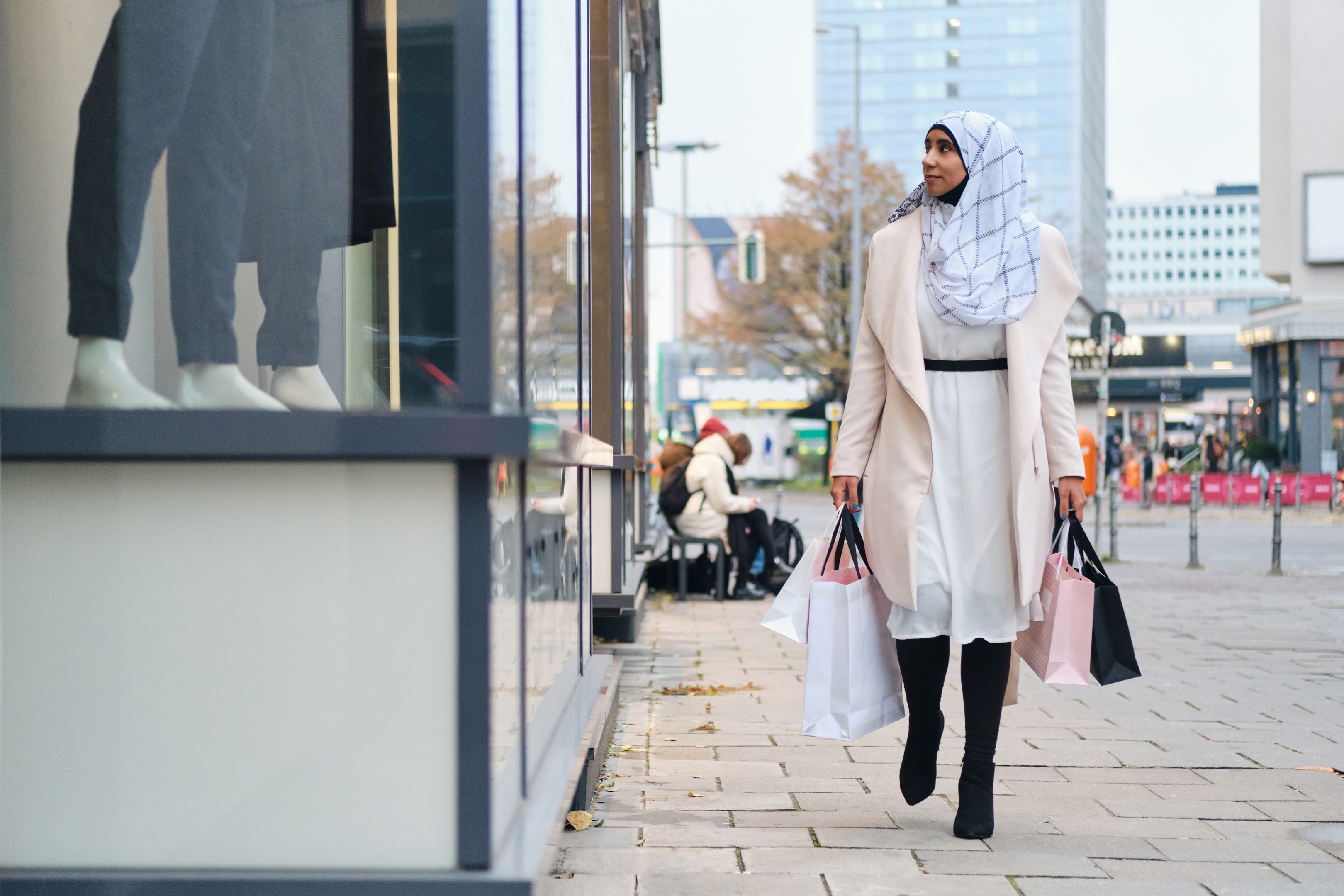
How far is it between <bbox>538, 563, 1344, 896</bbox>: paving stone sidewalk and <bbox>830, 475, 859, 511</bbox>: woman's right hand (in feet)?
2.96

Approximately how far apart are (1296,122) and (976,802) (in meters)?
35.4

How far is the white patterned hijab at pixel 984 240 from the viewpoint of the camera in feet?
12.4

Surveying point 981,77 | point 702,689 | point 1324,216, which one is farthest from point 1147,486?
point 981,77

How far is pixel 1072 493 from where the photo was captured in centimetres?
382

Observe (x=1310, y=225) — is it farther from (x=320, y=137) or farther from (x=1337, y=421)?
(x=320, y=137)

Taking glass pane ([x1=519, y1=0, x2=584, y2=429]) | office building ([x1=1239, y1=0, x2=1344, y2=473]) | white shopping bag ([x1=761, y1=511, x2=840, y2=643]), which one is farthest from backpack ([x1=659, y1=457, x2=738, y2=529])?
office building ([x1=1239, y1=0, x2=1344, y2=473])

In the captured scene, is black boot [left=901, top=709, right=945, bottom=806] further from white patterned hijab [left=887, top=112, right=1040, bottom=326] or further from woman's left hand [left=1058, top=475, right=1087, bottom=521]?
white patterned hijab [left=887, top=112, right=1040, bottom=326]

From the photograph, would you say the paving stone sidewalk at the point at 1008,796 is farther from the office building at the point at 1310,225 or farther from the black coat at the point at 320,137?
the office building at the point at 1310,225

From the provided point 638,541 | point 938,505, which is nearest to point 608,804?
point 938,505

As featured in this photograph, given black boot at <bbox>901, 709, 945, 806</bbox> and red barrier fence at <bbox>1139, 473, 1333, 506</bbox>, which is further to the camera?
red barrier fence at <bbox>1139, 473, 1333, 506</bbox>

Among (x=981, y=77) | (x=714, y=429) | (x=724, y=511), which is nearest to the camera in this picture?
(x=724, y=511)

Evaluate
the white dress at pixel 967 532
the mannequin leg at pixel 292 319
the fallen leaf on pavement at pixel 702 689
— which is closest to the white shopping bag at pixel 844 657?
the white dress at pixel 967 532

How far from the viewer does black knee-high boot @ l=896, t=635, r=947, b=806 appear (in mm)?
3879

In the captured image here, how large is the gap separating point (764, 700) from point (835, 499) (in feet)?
8.75
